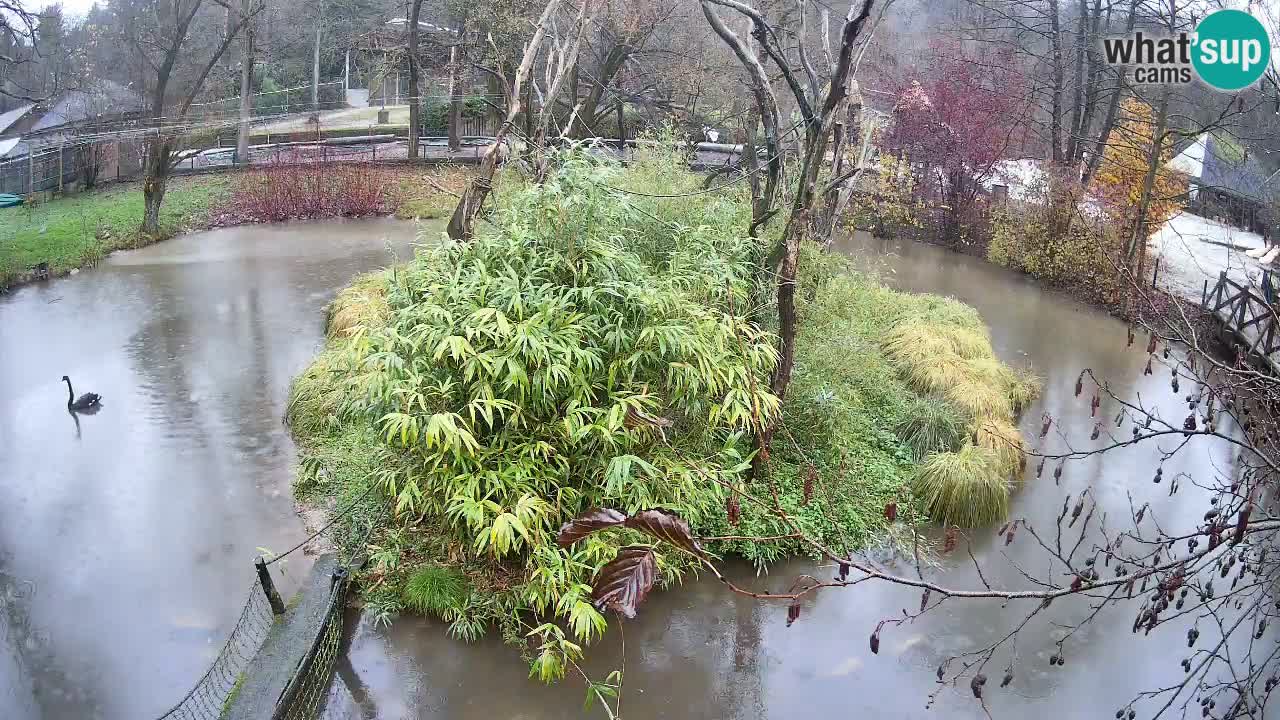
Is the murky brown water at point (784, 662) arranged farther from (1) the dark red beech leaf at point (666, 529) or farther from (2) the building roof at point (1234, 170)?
(2) the building roof at point (1234, 170)

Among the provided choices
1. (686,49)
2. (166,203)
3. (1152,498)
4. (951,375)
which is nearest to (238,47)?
(166,203)

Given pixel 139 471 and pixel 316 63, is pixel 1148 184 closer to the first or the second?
pixel 139 471

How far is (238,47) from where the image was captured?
21.2 metres

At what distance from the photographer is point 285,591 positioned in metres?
5.73

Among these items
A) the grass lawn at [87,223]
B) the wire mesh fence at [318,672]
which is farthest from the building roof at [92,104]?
the wire mesh fence at [318,672]

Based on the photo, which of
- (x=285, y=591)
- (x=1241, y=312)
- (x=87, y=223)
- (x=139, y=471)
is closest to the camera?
(x=285, y=591)

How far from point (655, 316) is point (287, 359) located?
5.09 metres

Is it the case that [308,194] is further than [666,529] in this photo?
Yes

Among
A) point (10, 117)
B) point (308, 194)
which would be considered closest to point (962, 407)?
point (308, 194)

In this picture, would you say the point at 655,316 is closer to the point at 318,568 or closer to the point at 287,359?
the point at 318,568

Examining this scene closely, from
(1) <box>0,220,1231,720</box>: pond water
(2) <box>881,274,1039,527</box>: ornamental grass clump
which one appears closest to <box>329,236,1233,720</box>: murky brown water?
(1) <box>0,220,1231,720</box>: pond water

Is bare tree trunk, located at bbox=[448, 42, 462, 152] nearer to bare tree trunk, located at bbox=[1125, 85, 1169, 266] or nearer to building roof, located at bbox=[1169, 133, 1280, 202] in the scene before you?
bare tree trunk, located at bbox=[1125, 85, 1169, 266]

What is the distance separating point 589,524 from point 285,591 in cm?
452

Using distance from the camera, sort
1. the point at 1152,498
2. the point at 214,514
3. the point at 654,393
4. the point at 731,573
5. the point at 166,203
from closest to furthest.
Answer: the point at 654,393, the point at 731,573, the point at 214,514, the point at 1152,498, the point at 166,203
